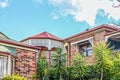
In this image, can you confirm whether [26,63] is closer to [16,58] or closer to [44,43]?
[16,58]

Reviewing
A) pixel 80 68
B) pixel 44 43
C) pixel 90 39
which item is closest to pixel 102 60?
pixel 80 68

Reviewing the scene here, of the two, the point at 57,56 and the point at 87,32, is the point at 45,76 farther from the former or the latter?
the point at 87,32

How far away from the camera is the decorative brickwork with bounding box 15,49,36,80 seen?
20438 millimetres

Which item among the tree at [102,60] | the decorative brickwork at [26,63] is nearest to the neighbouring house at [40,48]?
the decorative brickwork at [26,63]

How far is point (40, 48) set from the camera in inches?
926

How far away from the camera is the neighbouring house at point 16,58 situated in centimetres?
1923

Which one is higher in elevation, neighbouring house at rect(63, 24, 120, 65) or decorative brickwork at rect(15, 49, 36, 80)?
neighbouring house at rect(63, 24, 120, 65)

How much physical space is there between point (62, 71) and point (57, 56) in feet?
3.89

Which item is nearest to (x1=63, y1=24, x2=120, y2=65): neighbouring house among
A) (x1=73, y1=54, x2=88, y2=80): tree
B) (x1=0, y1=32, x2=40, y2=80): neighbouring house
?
(x1=73, y1=54, x2=88, y2=80): tree

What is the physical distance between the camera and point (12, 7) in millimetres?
26203

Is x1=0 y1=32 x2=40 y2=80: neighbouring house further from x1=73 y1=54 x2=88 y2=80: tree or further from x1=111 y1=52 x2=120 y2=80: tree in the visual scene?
x1=111 y1=52 x2=120 y2=80: tree

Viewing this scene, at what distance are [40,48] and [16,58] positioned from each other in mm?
3536

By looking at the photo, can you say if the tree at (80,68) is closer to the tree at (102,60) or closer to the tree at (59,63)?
the tree at (59,63)

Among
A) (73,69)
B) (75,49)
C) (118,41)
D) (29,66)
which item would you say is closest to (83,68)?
(73,69)
